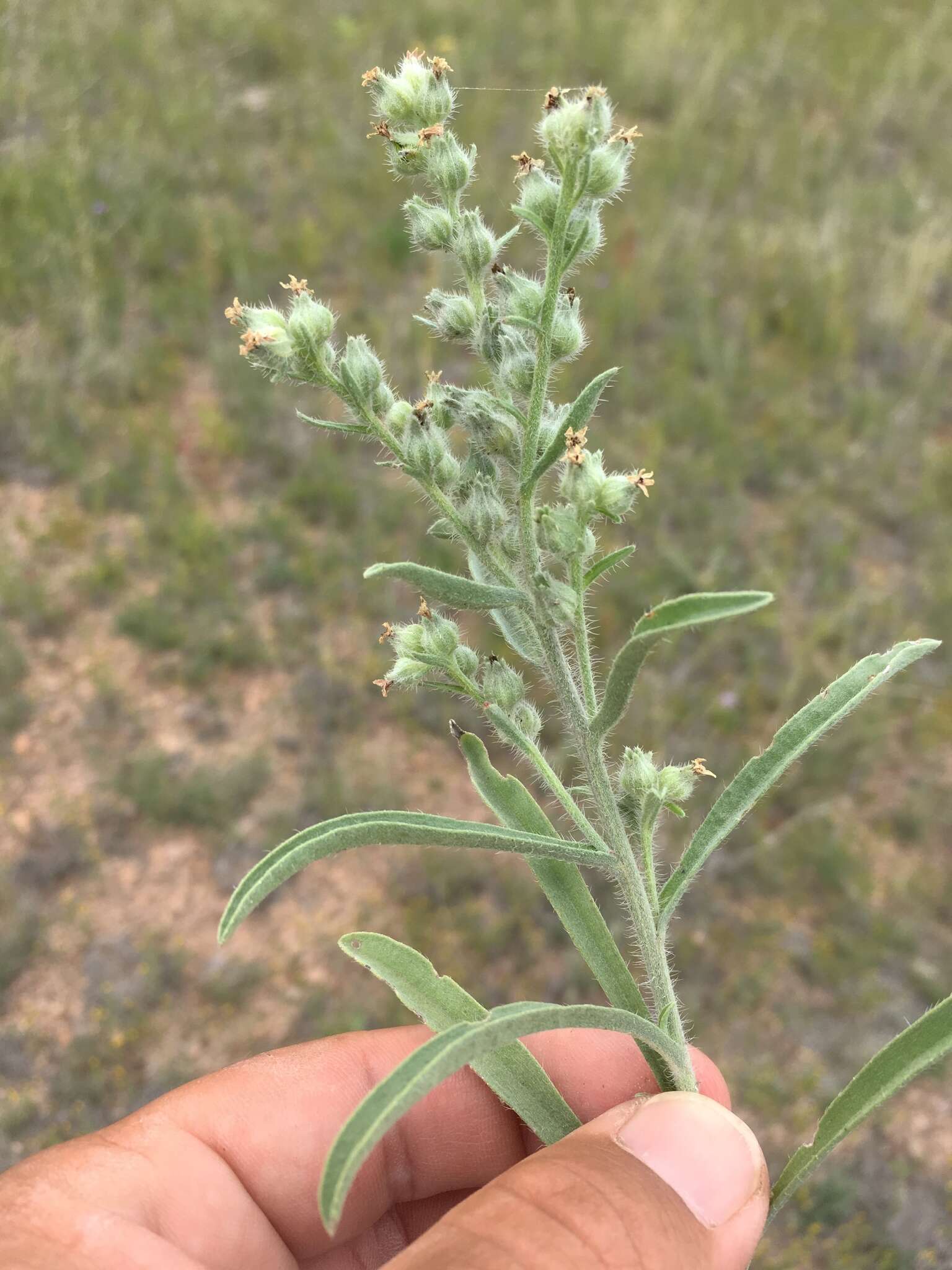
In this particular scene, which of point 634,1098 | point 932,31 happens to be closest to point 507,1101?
point 634,1098

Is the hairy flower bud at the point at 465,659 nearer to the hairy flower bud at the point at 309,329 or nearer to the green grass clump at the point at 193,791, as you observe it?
the hairy flower bud at the point at 309,329

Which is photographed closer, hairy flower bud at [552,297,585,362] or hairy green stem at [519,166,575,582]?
hairy green stem at [519,166,575,582]

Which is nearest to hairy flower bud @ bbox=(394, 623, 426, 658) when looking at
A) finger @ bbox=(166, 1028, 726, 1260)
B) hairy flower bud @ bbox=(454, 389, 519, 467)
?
hairy flower bud @ bbox=(454, 389, 519, 467)

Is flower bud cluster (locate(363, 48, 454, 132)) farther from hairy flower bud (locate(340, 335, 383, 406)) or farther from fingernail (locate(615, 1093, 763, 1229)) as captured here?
fingernail (locate(615, 1093, 763, 1229))

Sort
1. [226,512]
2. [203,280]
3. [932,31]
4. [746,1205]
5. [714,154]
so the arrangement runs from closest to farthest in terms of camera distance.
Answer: [746,1205], [226,512], [203,280], [714,154], [932,31]

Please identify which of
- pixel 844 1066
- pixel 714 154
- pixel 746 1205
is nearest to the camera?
pixel 746 1205

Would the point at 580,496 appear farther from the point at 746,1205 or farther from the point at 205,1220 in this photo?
the point at 205,1220

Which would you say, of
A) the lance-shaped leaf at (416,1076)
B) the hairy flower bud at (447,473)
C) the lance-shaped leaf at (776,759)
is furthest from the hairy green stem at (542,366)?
the lance-shaped leaf at (416,1076)
